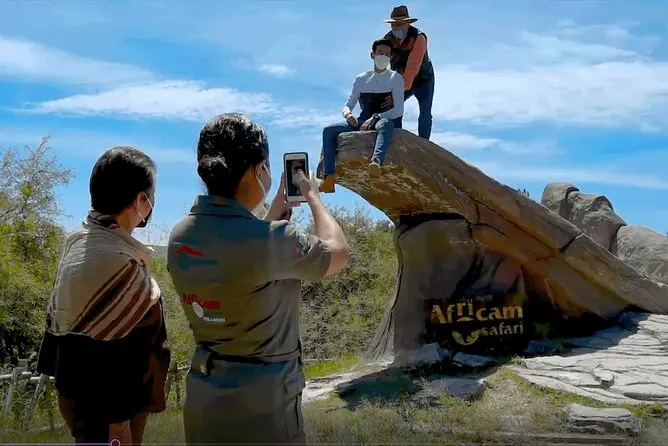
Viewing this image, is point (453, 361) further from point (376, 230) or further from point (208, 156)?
point (376, 230)

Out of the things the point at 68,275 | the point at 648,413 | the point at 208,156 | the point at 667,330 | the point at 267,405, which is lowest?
the point at 648,413

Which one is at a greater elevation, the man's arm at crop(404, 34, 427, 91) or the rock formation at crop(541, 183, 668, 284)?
the man's arm at crop(404, 34, 427, 91)

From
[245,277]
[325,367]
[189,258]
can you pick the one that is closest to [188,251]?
[189,258]

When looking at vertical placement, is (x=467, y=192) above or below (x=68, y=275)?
above

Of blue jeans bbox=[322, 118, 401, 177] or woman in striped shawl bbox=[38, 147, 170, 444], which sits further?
blue jeans bbox=[322, 118, 401, 177]

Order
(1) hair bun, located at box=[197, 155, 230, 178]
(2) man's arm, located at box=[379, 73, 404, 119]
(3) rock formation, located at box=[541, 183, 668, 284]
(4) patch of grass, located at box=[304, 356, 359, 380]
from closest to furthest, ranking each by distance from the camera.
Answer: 1. (1) hair bun, located at box=[197, 155, 230, 178]
2. (2) man's arm, located at box=[379, 73, 404, 119]
3. (4) patch of grass, located at box=[304, 356, 359, 380]
4. (3) rock formation, located at box=[541, 183, 668, 284]

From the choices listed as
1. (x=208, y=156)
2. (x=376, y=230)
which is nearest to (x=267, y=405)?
(x=208, y=156)

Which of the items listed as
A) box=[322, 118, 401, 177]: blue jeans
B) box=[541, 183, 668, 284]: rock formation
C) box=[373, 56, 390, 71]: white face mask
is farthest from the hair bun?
box=[541, 183, 668, 284]: rock formation

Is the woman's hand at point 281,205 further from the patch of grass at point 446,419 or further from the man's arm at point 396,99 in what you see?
the man's arm at point 396,99

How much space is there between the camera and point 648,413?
611 cm

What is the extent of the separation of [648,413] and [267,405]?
5.22m

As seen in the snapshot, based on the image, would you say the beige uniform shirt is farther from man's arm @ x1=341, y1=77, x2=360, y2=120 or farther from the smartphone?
man's arm @ x1=341, y1=77, x2=360, y2=120

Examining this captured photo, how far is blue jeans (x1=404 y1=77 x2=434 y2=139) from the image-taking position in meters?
7.85

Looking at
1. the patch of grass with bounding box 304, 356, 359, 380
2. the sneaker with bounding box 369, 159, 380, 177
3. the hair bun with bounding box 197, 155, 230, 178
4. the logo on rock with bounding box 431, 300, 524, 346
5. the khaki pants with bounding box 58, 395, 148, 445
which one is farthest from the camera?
the patch of grass with bounding box 304, 356, 359, 380
